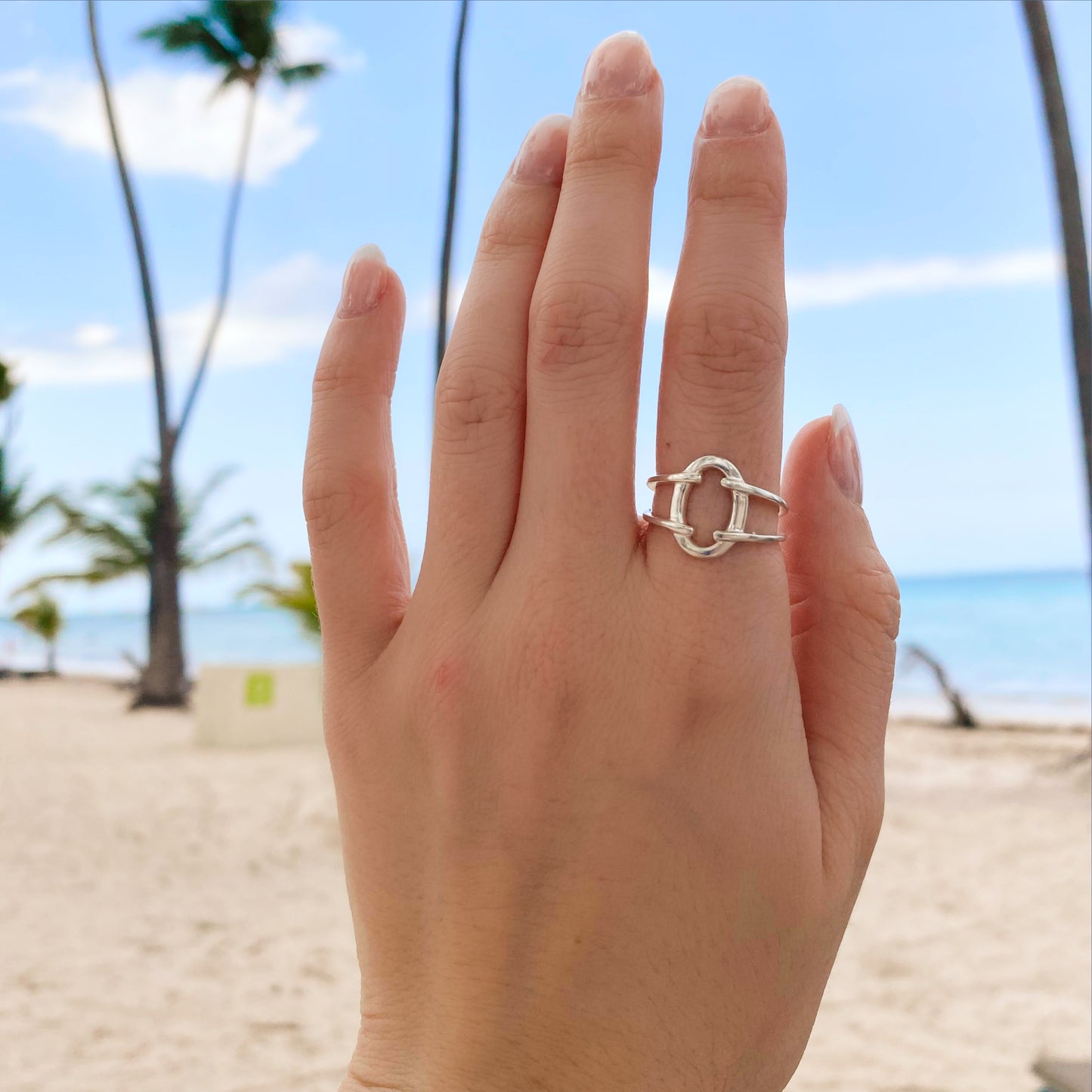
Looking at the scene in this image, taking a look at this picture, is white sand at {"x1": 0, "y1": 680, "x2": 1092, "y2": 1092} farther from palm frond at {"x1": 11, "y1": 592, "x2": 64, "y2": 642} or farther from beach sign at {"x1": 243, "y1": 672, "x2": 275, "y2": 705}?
palm frond at {"x1": 11, "y1": 592, "x2": 64, "y2": 642}

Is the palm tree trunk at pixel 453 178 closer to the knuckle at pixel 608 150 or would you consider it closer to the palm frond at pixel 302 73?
the palm frond at pixel 302 73

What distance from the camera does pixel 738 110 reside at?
0.87m

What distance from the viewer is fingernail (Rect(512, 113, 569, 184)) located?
→ 95 centimetres

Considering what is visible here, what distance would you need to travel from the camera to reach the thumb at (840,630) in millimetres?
854

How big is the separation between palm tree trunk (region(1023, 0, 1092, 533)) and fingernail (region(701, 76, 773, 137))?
580cm

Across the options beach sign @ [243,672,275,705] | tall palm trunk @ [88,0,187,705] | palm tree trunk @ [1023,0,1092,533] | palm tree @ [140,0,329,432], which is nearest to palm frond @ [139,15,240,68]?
palm tree @ [140,0,329,432]

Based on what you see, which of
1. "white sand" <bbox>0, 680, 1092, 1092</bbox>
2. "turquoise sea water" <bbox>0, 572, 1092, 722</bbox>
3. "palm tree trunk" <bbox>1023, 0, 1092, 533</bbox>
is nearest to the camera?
"white sand" <bbox>0, 680, 1092, 1092</bbox>

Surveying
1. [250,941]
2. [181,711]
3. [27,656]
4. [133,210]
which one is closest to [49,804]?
[250,941]

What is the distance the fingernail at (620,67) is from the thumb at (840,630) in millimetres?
363

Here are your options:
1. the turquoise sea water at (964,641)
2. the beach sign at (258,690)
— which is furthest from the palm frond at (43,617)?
the beach sign at (258,690)

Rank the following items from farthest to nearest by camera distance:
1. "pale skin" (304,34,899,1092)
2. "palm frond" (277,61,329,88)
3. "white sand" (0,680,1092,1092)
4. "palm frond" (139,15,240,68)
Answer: "palm frond" (277,61,329,88), "palm frond" (139,15,240,68), "white sand" (0,680,1092,1092), "pale skin" (304,34,899,1092)

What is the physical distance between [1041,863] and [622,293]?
5.22m

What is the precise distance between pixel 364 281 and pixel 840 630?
0.57 meters

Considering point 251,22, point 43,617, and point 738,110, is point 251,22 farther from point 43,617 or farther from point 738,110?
point 738,110
